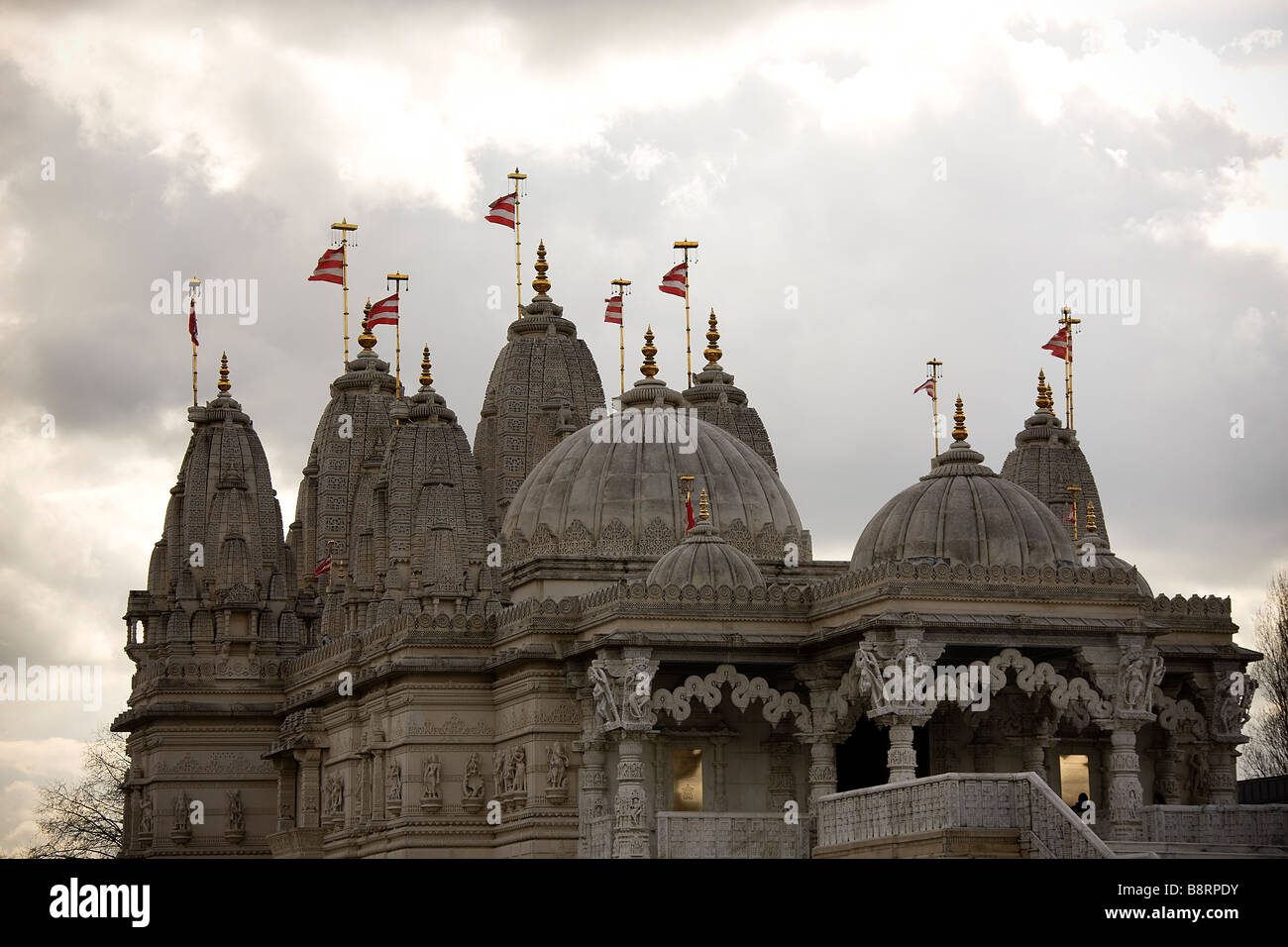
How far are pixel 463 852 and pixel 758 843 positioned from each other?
26.3ft

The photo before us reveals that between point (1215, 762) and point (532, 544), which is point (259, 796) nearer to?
point (532, 544)

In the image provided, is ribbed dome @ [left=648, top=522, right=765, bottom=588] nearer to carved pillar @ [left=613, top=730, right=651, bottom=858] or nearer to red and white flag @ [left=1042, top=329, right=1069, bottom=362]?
carved pillar @ [left=613, top=730, right=651, bottom=858]

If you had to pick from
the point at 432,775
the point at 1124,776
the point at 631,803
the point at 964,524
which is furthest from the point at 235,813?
the point at 1124,776

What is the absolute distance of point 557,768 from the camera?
1794 inches

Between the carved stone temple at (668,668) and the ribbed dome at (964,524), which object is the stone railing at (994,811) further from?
the ribbed dome at (964,524)

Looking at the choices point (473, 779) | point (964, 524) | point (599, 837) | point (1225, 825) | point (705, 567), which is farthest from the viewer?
point (473, 779)

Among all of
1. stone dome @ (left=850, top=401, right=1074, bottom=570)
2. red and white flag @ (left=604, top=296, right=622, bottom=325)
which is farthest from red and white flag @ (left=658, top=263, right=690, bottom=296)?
stone dome @ (left=850, top=401, right=1074, bottom=570)

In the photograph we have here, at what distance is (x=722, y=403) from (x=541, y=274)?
6457 millimetres

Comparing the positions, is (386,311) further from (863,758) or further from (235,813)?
(863,758)
